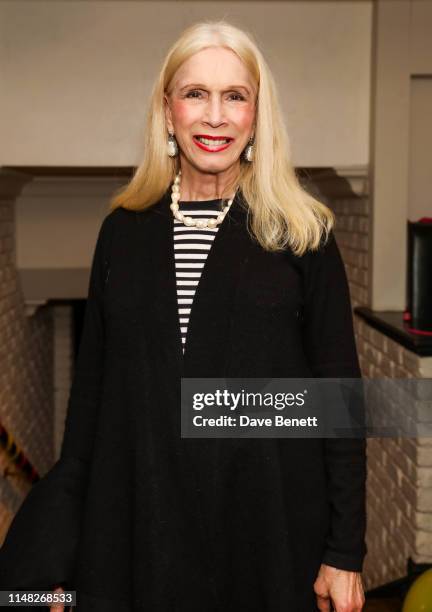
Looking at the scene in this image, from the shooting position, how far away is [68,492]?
4.97 feet

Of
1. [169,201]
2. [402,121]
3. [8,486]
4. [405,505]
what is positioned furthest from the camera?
[8,486]

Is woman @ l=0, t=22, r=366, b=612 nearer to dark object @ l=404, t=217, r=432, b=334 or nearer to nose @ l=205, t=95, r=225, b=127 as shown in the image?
nose @ l=205, t=95, r=225, b=127

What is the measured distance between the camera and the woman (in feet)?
4.67

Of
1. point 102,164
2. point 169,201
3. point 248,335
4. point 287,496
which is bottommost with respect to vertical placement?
point 287,496

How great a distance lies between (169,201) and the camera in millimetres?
1546

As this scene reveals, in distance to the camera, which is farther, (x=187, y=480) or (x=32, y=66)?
(x=32, y=66)

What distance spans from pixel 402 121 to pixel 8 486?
2.45m

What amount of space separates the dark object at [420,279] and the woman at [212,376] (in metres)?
1.49

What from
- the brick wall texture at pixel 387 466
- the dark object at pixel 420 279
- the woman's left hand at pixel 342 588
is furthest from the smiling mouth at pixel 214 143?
the dark object at pixel 420 279

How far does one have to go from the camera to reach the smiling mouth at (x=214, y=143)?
1.47m

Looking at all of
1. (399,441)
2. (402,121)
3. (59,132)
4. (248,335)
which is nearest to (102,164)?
(59,132)

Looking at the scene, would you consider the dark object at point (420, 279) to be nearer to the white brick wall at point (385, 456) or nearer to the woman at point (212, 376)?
the white brick wall at point (385, 456)

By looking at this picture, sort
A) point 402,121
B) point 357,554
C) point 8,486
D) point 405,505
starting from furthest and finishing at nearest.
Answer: point 8,486 → point 402,121 → point 405,505 → point 357,554

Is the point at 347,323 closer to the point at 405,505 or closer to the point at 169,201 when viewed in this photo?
the point at 169,201
